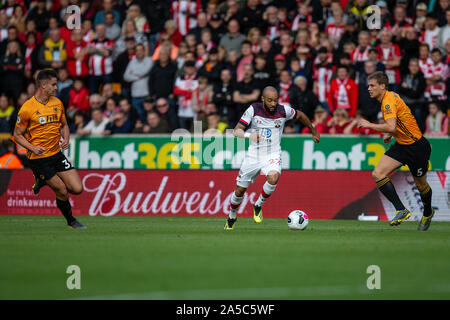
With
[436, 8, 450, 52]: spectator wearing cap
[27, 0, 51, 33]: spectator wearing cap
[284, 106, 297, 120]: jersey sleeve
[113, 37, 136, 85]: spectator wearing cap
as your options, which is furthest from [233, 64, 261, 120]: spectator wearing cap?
[27, 0, 51, 33]: spectator wearing cap

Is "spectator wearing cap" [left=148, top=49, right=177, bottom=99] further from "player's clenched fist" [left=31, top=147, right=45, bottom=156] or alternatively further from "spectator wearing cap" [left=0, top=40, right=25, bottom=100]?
"player's clenched fist" [left=31, top=147, right=45, bottom=156]

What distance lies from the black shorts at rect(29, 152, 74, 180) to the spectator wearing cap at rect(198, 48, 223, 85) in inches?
316

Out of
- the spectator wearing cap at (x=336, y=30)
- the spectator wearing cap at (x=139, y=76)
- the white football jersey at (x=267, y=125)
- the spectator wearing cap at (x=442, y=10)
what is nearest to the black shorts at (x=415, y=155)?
the white football jersey at (x=267, y=125)

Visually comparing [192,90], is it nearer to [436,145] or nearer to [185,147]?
[185,147]

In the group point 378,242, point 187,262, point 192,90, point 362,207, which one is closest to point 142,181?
point 192,90

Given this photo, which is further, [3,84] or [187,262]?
[3,84]

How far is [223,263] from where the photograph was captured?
9.08m

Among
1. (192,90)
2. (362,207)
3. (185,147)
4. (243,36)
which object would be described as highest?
(243,36)

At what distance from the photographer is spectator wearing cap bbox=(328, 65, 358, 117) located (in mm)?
19828

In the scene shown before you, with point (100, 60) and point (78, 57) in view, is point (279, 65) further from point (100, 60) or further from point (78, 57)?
point (78, 57)

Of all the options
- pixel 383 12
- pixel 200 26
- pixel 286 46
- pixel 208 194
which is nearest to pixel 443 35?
pixel 383 12

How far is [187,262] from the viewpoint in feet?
29.9
